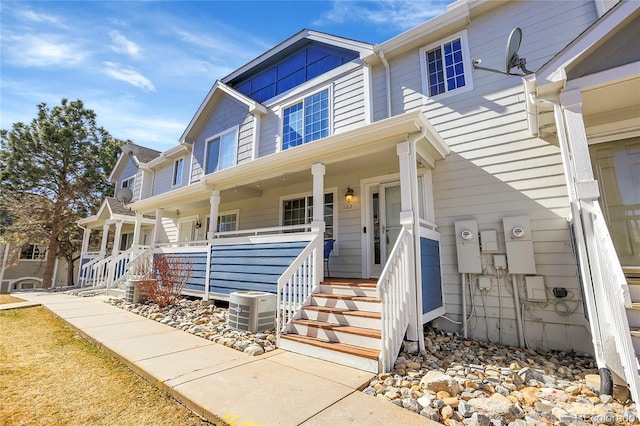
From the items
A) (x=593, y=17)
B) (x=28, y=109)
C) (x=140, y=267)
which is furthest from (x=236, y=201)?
(x=28, y=109)

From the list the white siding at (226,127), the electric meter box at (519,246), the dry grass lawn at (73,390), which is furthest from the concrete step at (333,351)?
the white siding at (226,127)

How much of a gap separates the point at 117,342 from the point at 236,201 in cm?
533

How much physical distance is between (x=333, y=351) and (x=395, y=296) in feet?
3.41

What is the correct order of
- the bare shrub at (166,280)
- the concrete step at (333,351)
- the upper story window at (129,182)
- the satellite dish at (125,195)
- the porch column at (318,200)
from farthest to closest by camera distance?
1. the upper story window at (129,182)
2. the satellite dish at (125,195)
3. the bare shrub at (166,280)
4. the porch column at (318,200)
5. the concrete step at (333,351)

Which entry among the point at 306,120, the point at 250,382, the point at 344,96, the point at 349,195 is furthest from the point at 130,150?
the point at 250,382

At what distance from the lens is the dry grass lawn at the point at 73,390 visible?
2279 mm

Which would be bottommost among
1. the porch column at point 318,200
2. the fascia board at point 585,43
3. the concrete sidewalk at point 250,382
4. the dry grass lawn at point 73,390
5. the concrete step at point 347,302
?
the dry grass lawn at point 73,390

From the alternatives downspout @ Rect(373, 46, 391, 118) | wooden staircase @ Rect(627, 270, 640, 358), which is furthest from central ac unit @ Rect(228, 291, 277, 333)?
downspout @ Rect(373, 46, 391, 118)

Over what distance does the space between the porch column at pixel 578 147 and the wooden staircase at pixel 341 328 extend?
2641 mm

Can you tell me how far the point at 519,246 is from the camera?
4480 millimetres

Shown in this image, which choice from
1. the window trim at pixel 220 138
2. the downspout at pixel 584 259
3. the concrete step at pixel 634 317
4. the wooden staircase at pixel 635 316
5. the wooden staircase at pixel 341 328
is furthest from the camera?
the window trim at pixel 220 138

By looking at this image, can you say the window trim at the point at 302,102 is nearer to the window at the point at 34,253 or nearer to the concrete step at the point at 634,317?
the concrete step at the point at 634,317

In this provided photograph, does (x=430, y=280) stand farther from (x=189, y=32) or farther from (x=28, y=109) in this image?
(x=28, y=109)

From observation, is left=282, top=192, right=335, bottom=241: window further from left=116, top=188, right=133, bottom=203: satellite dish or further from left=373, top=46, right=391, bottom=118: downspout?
left=116, top=188, right=133, bottom=203: satellite dish
